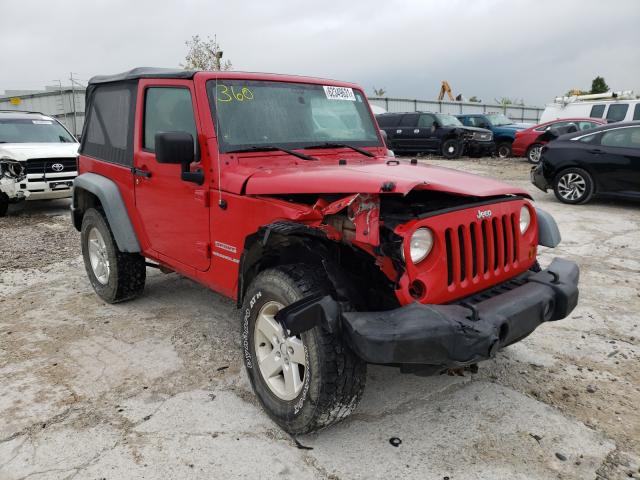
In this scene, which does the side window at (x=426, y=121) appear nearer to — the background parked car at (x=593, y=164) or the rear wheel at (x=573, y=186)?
the background parked car at (x=593, y=164)

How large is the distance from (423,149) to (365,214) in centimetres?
1707

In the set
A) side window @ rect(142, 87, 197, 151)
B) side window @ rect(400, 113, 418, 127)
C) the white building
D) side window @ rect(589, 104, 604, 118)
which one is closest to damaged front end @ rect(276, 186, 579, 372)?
side window @ rect(142, 87, 197, 151)

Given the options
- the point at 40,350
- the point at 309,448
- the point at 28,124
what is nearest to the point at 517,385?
the point at 309,448

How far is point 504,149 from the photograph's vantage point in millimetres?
19422

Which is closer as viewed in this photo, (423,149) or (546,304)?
(546,304)

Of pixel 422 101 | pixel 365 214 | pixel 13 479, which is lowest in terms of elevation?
pixel 13 479

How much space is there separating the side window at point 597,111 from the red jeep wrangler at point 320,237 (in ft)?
46.9

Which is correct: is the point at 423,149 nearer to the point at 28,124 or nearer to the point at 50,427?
the point at 28,124

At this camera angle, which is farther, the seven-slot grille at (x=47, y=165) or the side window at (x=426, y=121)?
the side window at (x=426, y=121)

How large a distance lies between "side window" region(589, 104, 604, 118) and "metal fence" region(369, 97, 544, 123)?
1220 centimetres

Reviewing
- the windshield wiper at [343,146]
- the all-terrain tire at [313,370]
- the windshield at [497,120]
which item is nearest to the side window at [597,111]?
the windshield at [497,120]

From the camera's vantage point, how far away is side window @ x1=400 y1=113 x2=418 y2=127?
61.8ft

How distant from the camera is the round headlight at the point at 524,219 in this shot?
3.06m

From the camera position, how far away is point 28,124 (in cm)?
993
